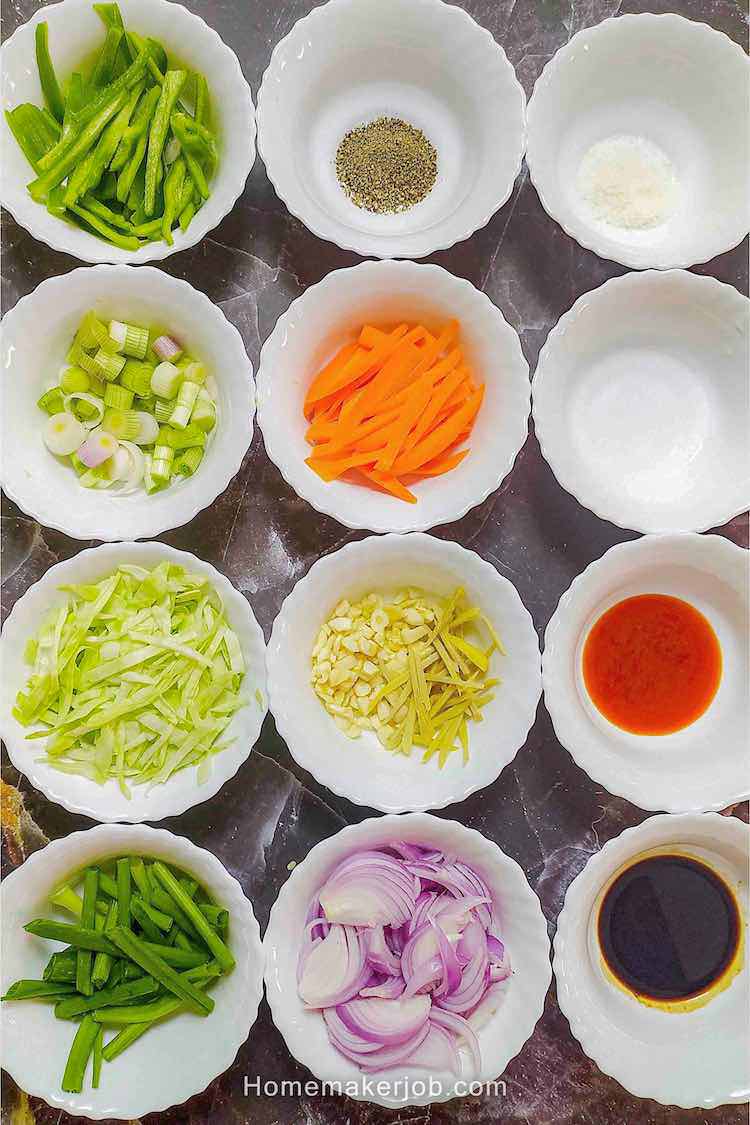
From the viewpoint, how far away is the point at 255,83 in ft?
7.80

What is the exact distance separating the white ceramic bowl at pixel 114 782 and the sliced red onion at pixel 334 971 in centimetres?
42

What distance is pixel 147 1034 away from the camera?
82.2 inches

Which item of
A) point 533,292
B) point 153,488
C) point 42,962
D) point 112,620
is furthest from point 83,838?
point 533,292

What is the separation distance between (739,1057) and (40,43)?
278 cm

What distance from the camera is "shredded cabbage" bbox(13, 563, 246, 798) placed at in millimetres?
2088

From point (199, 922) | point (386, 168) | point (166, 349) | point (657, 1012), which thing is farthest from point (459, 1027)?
point (386, 168)

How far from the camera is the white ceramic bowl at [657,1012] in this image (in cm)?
204

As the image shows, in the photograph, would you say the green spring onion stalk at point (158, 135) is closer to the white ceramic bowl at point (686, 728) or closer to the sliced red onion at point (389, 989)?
the white ceramic bowl at point (686, 728)

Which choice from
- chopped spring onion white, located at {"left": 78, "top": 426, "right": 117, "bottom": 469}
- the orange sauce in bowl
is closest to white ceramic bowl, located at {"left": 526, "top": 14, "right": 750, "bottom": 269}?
the orange sauce in bowl

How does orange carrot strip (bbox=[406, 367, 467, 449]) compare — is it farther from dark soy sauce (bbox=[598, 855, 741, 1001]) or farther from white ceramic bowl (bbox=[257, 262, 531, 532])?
dark soy sauce (bbox=[598, 855, 741, 1001])

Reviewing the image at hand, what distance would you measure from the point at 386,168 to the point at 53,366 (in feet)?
3.13

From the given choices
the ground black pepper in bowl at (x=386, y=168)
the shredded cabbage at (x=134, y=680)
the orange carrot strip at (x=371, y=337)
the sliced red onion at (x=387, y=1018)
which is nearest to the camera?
the sliced red onion at (x=387, y=1018)

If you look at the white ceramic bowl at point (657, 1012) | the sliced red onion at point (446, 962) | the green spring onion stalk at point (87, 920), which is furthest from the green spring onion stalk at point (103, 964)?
the white ceramic bowl at point (657, 1012)

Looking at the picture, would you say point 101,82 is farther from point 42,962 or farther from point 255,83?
point 42,962
